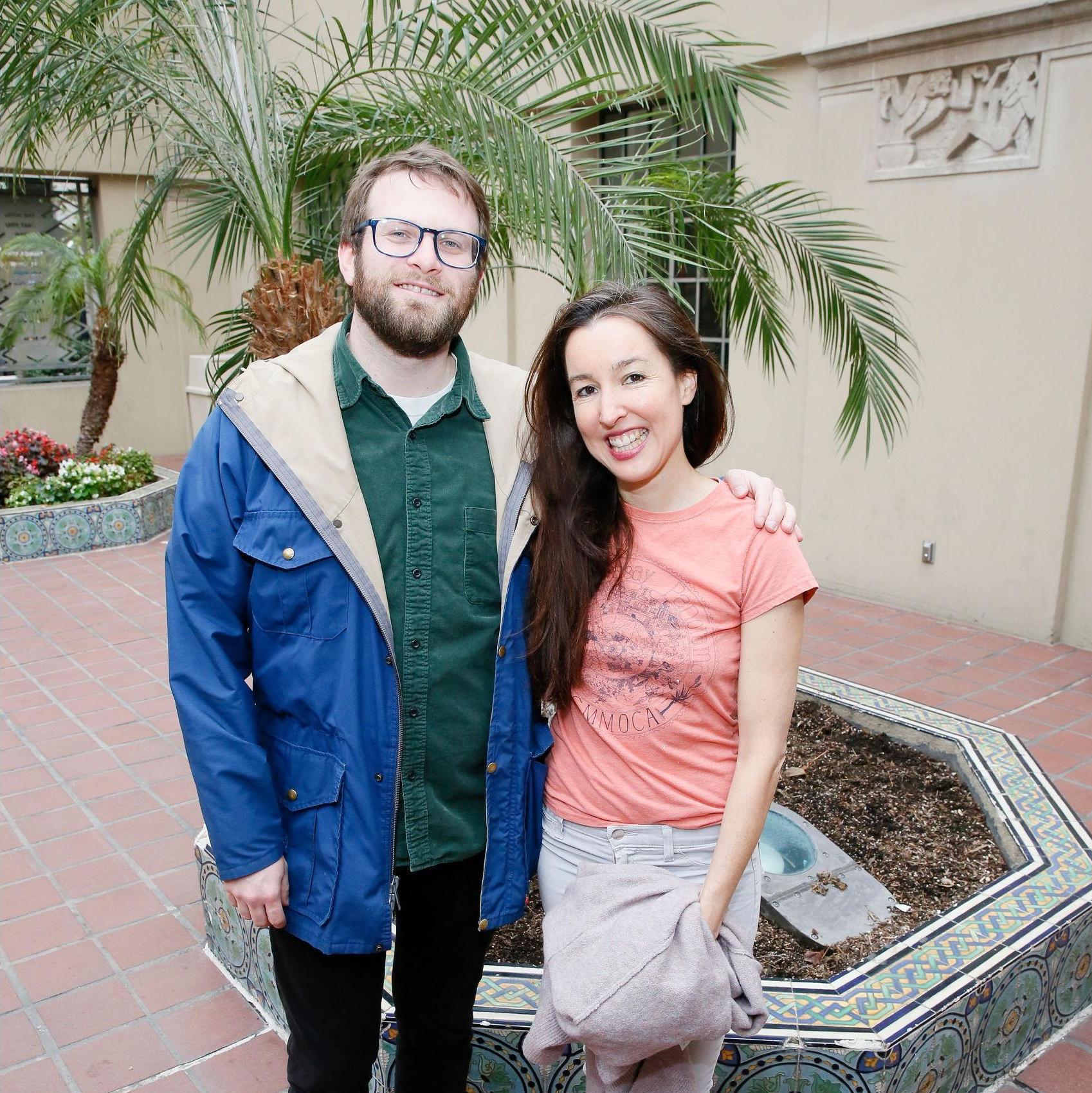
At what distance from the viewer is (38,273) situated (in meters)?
11.6

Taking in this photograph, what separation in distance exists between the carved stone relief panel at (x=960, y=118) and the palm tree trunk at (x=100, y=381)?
679 cm

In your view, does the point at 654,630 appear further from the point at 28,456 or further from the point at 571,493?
the point at 28,456

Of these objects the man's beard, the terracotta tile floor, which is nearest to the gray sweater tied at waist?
the man's beard

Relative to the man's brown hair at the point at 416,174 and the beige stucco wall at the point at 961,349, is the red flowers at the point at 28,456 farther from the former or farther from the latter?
the man's brown hair at the point at 416,174

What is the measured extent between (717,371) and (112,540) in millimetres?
7574

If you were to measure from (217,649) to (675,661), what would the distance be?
784mm

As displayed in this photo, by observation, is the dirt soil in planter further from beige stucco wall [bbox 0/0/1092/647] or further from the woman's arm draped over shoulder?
beige stucco wall [bbox 0/0/1092/647]

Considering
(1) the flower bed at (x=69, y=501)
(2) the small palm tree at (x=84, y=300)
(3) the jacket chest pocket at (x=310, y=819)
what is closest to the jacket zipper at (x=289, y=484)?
(3) the jacket chest pocket at (x=310, y=819)

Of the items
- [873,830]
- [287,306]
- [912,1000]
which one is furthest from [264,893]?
[873,830]

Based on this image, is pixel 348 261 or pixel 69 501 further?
pixel 69 501

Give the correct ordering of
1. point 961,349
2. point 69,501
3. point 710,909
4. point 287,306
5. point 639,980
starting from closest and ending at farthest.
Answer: point 639,980, point 710,909, point 287,306, point 961,349, point 69,501

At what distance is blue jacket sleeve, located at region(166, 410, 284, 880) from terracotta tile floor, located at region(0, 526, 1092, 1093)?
4.25 feet

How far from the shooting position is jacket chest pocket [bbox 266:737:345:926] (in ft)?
5.83

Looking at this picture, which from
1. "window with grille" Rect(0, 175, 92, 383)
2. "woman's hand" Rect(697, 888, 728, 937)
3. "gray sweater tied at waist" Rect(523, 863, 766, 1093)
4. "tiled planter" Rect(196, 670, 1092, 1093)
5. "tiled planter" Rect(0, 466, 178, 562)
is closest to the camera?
"gray sweater tied at waist" Rect(523, 863, 766, 1093)
